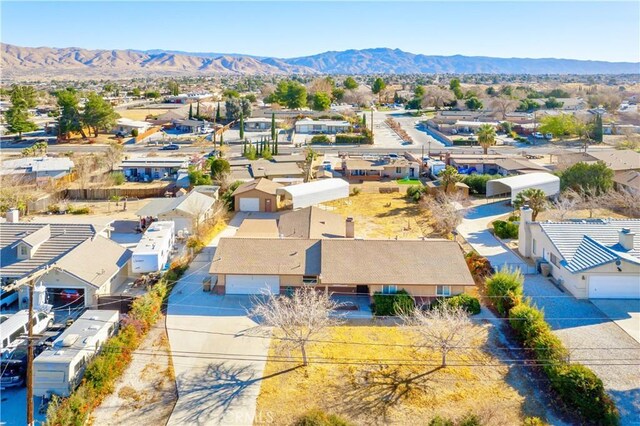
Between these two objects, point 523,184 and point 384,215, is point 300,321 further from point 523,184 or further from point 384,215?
point 523,184

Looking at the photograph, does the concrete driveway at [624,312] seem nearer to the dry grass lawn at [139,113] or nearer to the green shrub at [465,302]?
the green shrub at [465,302]

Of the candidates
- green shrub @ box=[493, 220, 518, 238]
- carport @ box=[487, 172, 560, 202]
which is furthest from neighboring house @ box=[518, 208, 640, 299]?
carport @ box=[487, 172, 560, 202]

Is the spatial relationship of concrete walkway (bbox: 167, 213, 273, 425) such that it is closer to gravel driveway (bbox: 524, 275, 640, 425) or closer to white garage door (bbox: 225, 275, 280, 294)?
white garage door (bbox: 225, 275, 280, 294)

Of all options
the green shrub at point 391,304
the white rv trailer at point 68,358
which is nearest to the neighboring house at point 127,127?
the white rv trailer at point 68,358

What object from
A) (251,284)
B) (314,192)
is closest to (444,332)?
(251,284)

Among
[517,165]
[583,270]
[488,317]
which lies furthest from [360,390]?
[517,165]
